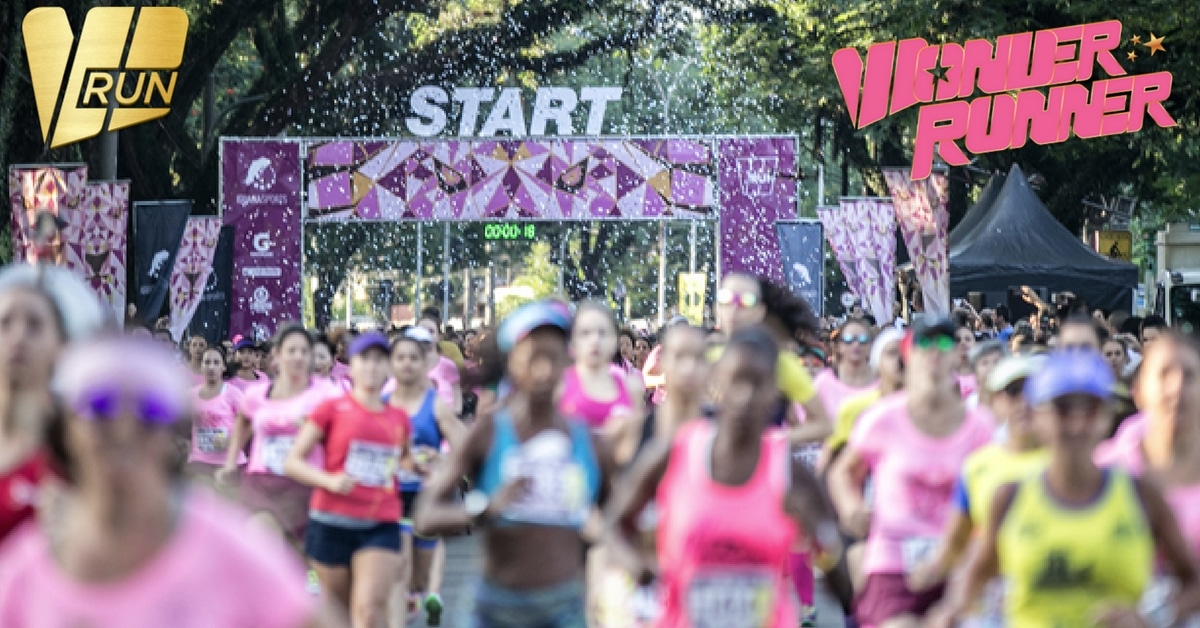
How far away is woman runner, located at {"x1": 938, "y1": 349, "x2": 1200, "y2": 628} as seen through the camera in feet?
19.2

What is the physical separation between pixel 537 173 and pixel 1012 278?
927 cm

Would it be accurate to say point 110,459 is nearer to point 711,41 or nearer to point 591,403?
point 591,403

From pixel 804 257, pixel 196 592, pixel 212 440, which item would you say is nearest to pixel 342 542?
pixel 212 440

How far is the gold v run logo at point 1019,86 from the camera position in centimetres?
2828

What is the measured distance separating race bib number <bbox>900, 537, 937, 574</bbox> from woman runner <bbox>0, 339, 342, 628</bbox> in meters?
4.90

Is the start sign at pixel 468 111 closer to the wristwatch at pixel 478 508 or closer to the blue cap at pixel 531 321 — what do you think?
the blue cap at pixel 531 321

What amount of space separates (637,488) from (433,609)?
280 inches

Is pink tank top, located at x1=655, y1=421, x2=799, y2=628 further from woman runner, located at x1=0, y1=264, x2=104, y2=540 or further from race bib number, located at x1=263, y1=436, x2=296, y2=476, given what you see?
race bib number, located at x1=263, y1=436, x2=296, y2=476

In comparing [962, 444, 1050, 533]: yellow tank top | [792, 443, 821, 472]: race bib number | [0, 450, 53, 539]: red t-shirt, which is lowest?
[792, 443, 821, 472]: race bib number

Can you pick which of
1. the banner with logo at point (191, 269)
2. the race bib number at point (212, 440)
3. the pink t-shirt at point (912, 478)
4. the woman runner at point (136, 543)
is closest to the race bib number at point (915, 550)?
the pink t-shirt at point (912, 478)

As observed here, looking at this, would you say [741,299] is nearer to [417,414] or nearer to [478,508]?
[417,414]

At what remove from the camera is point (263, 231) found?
35.6 m

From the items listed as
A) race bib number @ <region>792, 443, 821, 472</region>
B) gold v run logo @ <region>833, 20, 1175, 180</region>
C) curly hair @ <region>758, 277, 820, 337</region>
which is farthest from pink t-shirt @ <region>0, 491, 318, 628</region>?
gold v run logo @ <region>833, 20, 1175, 180</region>

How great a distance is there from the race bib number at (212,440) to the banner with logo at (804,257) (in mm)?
15124
